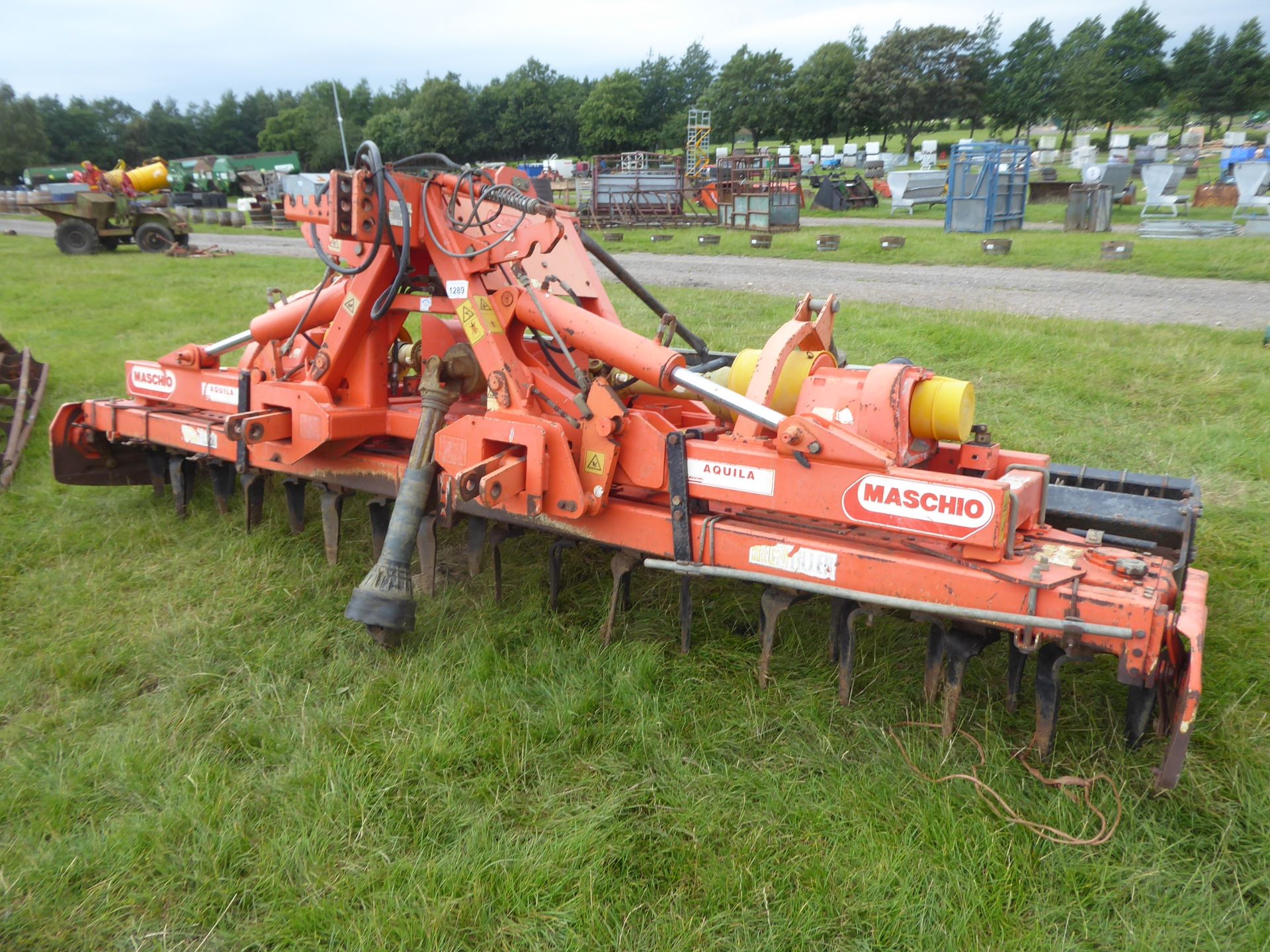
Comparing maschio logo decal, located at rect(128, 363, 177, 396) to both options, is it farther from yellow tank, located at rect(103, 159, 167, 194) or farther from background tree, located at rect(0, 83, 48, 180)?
background tree, located at rect(0, 83, 48, 180)

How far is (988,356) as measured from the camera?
724 cm

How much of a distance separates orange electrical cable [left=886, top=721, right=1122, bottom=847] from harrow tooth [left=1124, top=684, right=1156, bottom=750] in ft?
0.59

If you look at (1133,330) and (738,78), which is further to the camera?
(738,78)

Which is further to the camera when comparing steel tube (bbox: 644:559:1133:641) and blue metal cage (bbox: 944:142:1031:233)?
blue metal cage (bbox: 944:142:1031:233)

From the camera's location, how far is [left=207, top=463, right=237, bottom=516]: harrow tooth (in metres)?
5.18

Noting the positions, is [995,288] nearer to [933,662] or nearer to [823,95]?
[933,662]

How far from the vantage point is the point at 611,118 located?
66.1 meters

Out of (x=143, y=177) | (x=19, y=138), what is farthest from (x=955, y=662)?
(x=19, y=138)

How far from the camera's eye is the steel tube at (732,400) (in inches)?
123

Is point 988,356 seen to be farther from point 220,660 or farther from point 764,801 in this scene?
point 220,660

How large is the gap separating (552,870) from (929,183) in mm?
26962

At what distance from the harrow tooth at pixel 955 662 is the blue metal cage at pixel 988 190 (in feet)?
58.7

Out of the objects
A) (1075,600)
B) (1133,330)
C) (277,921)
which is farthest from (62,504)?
(1133,330)

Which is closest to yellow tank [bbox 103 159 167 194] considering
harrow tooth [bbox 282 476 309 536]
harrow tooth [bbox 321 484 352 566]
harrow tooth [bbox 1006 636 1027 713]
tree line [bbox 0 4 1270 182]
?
harrow tooth [bbox 282 476 309 536]
